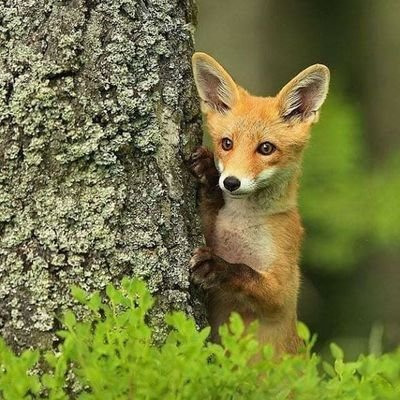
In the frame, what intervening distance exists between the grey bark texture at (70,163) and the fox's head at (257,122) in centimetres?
66

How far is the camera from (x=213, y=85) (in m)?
6.36

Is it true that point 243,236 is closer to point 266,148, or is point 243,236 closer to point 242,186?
point 242,186

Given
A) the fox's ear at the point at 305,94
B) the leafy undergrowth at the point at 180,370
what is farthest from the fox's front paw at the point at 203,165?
the leafy undergrowth at the point at 180,370

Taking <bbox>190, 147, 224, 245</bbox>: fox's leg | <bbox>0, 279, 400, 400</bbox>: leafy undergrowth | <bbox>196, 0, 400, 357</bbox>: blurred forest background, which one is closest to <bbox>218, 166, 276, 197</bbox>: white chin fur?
<bbox>190, 147, 224, 245</bbox>: fox's leg

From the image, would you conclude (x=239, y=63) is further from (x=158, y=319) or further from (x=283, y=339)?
(x=158, y=319)

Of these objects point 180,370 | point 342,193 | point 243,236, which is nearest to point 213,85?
point 243,236

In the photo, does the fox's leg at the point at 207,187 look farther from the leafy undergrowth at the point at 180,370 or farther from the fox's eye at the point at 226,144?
the leafy undergrowth at the point at 180,370

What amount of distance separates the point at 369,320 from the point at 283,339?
731 centimetres

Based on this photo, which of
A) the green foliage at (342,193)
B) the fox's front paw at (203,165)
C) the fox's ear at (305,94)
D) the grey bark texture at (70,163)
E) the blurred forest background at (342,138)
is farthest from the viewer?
the blurred forest background at (342,138)

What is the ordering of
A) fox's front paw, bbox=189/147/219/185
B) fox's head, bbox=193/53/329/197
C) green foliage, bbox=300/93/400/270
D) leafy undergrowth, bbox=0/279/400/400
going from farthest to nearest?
green foliage, bbox=300/93/400/270 → fox's head, bbox=193/53/329/197 → fox's front paw, bbox=189/147/219/185 → leafy undergrowth, bbox=0/279/400/400

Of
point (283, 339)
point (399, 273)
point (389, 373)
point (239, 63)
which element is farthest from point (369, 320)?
point (389, 373)

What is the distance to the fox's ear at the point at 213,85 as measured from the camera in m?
6.00

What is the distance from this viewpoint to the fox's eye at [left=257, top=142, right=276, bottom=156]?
6.24 metres

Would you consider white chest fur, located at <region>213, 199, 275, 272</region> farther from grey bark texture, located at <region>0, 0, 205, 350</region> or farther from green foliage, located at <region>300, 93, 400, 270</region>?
green foliage, located at <region>300, 93, 400, 270</region>
